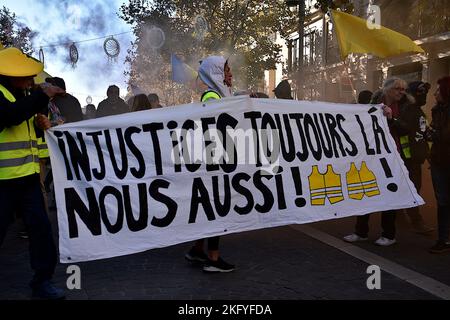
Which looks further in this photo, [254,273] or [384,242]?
[384,242]

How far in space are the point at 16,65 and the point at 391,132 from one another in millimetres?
3981

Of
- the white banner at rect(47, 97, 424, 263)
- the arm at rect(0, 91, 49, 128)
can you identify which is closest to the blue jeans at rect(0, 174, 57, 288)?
the white banner at rect(47, 97, 424, 263)

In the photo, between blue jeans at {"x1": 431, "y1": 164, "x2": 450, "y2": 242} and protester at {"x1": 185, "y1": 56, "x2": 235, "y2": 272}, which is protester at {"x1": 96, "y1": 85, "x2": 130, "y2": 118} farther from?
blue jeans at {"x1": 431, "y1": 164, "x2": 450, "y2": 242}

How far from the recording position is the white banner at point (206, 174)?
396 centimetres

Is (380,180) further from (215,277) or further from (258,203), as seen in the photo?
(215,277)

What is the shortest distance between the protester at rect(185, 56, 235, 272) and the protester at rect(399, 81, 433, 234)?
2.47 m

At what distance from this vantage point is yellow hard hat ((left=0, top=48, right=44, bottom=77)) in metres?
3.70

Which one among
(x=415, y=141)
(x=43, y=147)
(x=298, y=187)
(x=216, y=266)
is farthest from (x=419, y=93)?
(x=43, y=147)

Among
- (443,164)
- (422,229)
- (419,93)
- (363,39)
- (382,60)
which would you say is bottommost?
(422,229)

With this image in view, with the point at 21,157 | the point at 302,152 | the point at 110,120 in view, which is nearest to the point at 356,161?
the point at 302,152

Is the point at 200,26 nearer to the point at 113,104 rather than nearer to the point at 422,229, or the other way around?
the point at 113,104

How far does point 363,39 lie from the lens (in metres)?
7.19

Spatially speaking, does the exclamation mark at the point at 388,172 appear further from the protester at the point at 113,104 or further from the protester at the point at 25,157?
the protester at the point at 113,104

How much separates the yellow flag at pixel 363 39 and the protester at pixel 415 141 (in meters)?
1.12
